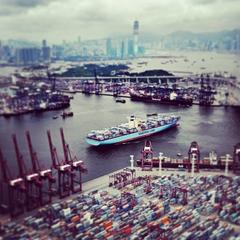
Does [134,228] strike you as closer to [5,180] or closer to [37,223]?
[37,223]

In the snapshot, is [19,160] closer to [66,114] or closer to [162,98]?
[66,114]

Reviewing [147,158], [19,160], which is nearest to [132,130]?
[147,158]

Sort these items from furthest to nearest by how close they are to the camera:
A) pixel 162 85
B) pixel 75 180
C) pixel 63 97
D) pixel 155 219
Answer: pixel 162 85 → pixel 63 97 → pixel 75 180 → pixel 155 219

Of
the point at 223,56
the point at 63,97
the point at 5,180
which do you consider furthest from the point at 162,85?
the point at 5,180

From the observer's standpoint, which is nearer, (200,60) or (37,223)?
(37,223)

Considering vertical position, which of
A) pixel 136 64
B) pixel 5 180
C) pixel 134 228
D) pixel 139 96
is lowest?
pixel 134 228

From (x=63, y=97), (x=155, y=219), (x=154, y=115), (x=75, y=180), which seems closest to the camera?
(x=155, y=219)

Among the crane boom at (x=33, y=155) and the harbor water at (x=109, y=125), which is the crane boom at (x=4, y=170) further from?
the crane boom at (x=33, y=155)
